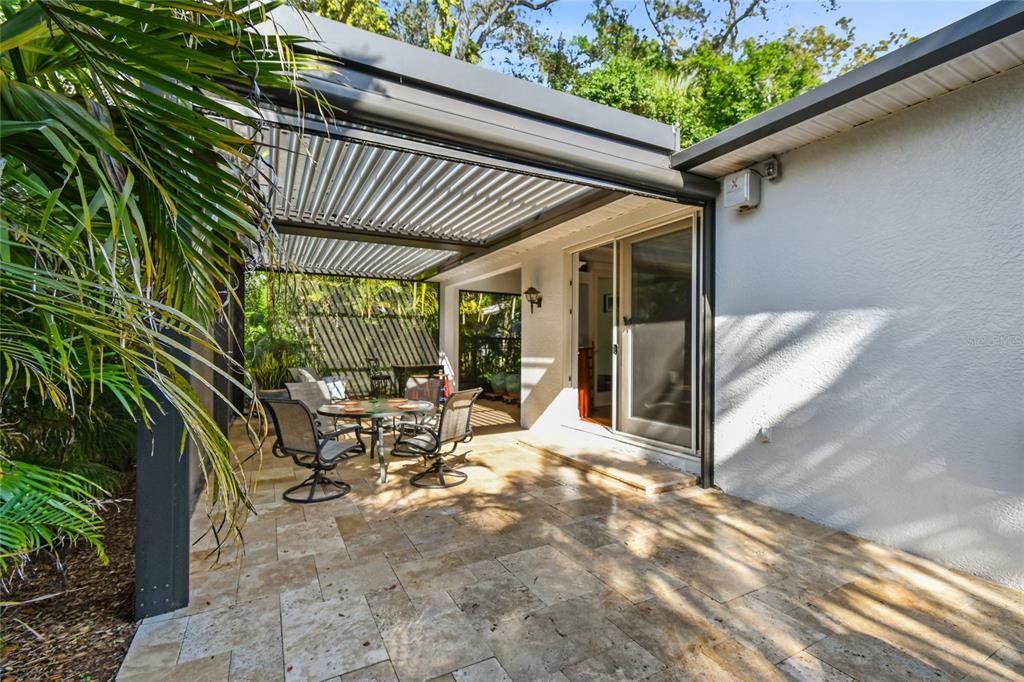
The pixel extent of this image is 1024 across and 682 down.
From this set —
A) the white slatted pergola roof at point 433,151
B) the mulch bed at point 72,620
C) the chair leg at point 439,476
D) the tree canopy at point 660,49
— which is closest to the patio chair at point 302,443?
the chair leg at point 439,476

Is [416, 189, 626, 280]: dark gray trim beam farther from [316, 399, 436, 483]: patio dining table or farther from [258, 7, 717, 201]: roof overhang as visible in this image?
[316, 399, 436, 483]: patio dining table

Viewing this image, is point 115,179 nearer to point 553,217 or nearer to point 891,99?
point 891,99

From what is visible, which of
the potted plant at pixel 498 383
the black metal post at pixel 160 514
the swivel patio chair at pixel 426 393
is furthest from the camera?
the potted plant at pixel 498 383

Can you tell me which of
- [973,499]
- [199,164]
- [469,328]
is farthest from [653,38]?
[199,164]

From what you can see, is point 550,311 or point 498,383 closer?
point 550,311

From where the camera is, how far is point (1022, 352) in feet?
8.61

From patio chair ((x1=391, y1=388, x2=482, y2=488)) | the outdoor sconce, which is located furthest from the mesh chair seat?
the outdoor sconce

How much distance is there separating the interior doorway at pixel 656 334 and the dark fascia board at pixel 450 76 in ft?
4.85

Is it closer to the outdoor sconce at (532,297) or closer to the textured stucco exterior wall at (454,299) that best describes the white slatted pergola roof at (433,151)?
the outdoor sconce at (532,297)

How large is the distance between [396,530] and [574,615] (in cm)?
157

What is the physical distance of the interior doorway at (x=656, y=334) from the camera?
4.78 m

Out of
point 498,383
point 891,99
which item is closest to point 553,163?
point 891,99

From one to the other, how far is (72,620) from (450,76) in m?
3.57

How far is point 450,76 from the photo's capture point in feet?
9.51
